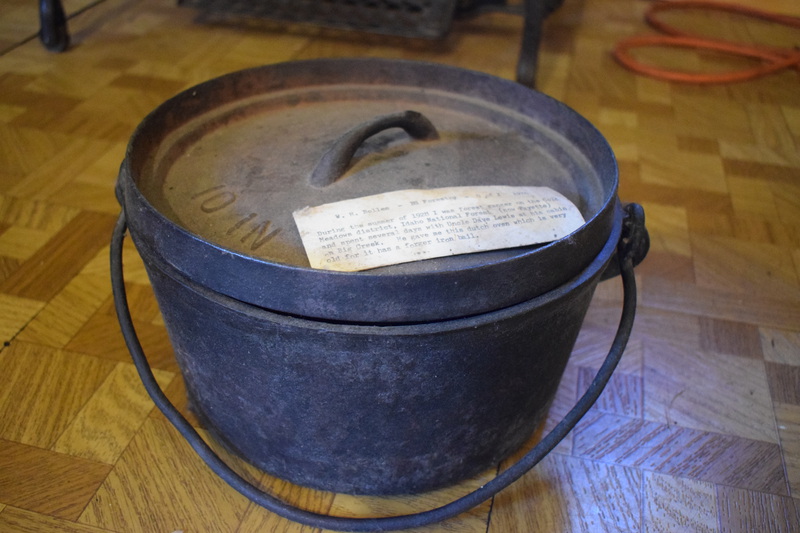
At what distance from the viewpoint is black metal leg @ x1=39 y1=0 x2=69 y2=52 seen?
1823 mm

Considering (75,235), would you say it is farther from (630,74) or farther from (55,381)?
(630,74)

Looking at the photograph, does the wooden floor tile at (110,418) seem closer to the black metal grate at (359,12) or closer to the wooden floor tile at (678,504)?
the wooden floor tile at (678,504)

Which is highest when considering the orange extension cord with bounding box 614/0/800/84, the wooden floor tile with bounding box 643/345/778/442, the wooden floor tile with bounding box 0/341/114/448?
the wooden floor tile with bounding box 0/341/114/448

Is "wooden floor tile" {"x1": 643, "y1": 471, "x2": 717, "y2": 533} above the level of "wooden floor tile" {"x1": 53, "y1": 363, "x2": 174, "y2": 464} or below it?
below

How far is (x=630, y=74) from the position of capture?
80.3 inches

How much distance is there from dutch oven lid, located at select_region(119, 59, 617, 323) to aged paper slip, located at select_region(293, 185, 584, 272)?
2 centimetres

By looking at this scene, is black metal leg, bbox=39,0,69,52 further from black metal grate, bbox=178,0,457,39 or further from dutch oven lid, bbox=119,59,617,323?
dutch oven lid, bbox=119,59,617,323

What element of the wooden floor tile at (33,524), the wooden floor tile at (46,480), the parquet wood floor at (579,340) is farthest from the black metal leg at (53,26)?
the wooden floor tile at (33,524)

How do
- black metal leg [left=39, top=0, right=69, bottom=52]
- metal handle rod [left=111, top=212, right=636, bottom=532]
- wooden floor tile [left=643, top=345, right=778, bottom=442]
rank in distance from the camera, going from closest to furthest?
1. metal handle rod [left=111, top=212, right=636, bottom=532]
2. wooden floor tile [left=643, top=345, right=778, bottom=442]
3. black metal leg [left=39, top=0, right=69, bottom=52]

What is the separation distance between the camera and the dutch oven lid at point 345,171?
2.07 ft

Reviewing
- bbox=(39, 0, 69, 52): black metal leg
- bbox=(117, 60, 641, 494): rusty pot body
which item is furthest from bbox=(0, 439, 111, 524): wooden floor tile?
bbox=(39, 0, 69, 52): black metal leg

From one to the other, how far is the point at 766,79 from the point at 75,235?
1.85 meters

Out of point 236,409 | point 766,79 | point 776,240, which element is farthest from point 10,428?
point 766,79

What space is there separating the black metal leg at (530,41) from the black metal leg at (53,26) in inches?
46.8
